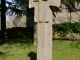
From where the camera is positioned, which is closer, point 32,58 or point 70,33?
point 32,58

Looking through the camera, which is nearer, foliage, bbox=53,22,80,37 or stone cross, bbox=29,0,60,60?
stone cross, bbox=29,0,60,60

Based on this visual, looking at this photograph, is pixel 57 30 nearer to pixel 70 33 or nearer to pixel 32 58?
pixel 70 33

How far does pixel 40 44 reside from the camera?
689 cm

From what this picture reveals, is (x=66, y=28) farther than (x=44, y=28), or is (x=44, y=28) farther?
(x=66, y=28)

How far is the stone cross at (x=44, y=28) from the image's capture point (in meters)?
6.84

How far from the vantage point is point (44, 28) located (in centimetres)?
685

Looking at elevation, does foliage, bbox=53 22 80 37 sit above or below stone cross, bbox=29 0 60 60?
below

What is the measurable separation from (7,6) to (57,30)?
576 centimetres

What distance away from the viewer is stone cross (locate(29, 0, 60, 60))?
6.84 m

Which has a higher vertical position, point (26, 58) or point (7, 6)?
point (7, 6)

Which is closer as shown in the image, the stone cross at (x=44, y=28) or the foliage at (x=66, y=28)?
the stone cross at (x=44, y=28)

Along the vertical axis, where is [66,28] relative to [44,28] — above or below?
below

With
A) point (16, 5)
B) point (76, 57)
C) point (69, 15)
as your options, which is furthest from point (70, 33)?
point (69, 15)

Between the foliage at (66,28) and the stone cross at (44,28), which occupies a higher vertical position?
the stone cross at (44,28)
